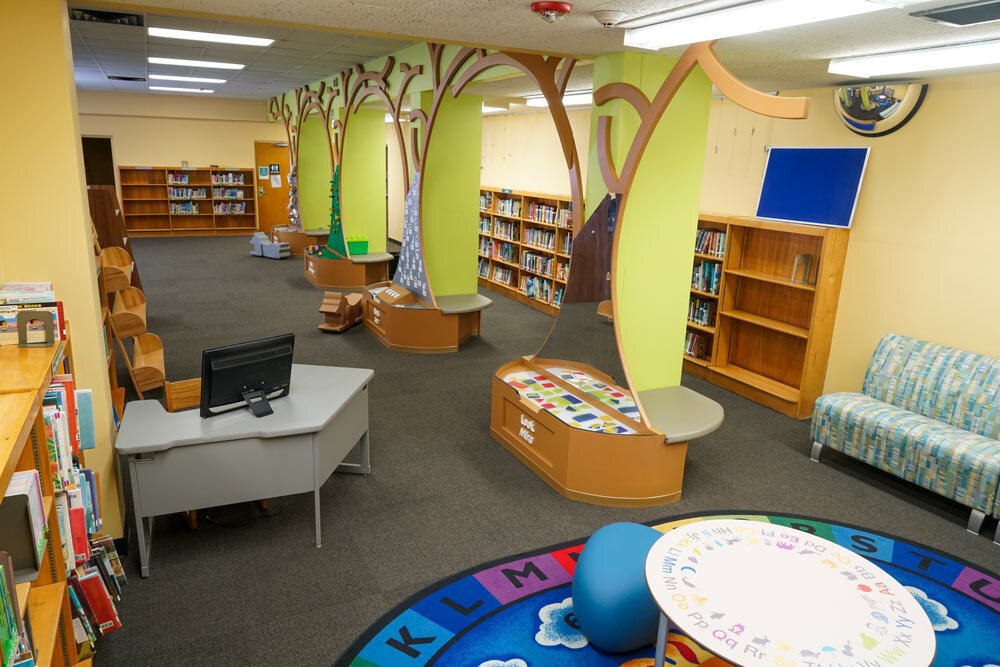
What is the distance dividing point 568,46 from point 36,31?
3.08 meters

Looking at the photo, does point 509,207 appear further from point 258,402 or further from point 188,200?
point 188,200

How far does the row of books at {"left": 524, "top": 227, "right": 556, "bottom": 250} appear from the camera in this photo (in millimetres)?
9883

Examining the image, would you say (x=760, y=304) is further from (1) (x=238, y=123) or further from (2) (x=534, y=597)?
(1) (x=238, y=123)

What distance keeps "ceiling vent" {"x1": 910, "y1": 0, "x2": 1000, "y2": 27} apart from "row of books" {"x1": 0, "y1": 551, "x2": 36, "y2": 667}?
13.9 ft

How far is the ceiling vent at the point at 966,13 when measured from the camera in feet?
10.3

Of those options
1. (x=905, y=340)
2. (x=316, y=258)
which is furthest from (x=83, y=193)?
(x=316, y=258)

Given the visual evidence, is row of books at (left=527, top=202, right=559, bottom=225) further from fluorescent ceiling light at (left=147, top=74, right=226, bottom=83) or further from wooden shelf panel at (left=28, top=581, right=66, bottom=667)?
wooden shelf panel at (left=28, top=581, right=66, bottom=667)

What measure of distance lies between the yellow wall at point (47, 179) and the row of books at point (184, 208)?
48.1 ft

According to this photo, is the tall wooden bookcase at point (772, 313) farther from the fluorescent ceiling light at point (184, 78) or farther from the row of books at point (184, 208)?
the row of books at point (184, 208)

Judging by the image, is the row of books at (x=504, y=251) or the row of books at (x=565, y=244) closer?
the row of books at (x=565, y=244)

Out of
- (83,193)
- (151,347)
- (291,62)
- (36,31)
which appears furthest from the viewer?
(291,62)

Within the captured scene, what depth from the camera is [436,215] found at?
26.3 feet

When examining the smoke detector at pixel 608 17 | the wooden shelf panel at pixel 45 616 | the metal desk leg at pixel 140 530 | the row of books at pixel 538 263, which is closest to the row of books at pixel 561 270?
the row of books at pixel 538 263

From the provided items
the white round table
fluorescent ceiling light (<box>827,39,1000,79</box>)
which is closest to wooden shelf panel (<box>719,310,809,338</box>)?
fluorescent ceiling light (<box>827,39,1000,79</box>)
